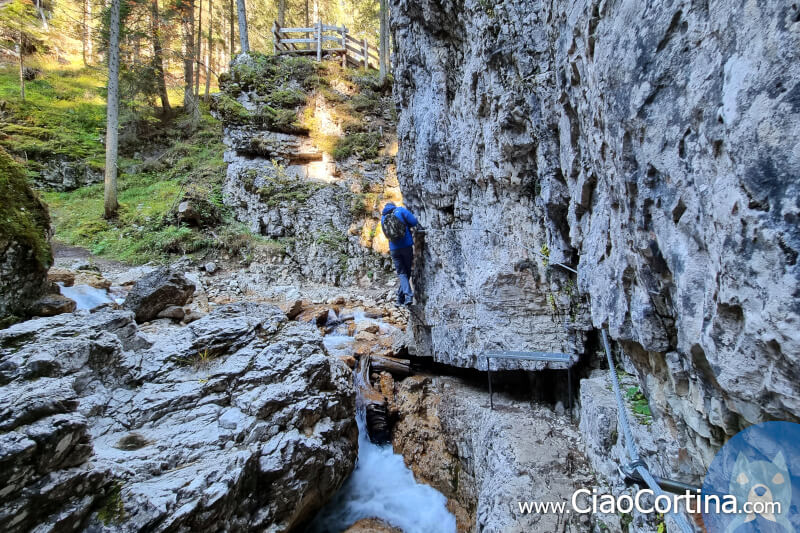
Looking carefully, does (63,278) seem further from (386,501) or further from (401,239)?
(386,501)

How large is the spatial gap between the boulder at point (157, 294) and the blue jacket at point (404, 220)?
5101mm

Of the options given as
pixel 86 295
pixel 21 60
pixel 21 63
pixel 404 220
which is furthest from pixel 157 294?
pixel 21 60

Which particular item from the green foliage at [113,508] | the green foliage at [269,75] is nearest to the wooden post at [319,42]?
the green foliage at [269,75]

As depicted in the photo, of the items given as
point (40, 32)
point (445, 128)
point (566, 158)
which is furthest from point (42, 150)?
point (566, 158)

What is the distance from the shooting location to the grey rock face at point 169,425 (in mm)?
2998

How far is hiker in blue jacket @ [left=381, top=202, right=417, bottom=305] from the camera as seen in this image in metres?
6.67

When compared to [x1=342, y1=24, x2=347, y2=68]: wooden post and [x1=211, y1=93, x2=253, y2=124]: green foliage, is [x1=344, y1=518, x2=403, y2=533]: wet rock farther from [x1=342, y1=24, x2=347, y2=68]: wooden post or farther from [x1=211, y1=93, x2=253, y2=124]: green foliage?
[x1=342, y1=24, x2=347, y2=68]: wooden post

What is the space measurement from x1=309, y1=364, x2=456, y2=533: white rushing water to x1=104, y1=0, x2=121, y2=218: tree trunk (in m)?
14.7

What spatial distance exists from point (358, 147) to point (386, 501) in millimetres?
13700

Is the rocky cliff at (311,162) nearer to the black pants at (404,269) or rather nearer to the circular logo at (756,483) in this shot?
the black pants at (404,269)

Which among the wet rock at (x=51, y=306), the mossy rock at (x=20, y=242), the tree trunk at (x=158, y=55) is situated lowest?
the wet rock at (x=51, y=306)

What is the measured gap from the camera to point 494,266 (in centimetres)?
547

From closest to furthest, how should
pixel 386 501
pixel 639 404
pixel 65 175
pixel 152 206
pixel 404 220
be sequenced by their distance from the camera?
pixel 639 404 < pixel 386 501 < pixel 404 220 < pixel 152 206 < pixel 65 175

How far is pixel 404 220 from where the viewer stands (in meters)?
6.78
